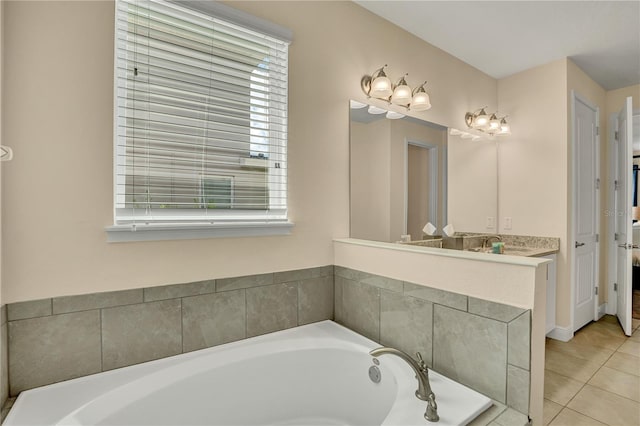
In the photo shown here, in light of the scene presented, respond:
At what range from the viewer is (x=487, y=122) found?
313 centimetres

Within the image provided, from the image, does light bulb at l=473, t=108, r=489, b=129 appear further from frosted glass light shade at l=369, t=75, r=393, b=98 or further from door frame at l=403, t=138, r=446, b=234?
frosted glass light shade at l=369, t=75, r=393, b=98

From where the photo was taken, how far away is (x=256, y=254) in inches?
71.1

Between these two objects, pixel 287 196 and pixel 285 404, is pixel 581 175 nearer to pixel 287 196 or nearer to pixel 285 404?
pixel 287 196

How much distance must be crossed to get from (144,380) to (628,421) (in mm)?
2632

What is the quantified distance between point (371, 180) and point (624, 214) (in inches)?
109

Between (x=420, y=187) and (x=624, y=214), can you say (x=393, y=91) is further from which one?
(x=624, y=214)

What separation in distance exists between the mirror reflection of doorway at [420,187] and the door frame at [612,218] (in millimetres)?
2403

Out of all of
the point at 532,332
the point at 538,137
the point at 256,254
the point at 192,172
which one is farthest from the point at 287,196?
the point at 538,137

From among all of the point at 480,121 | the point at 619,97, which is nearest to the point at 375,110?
the point at 480,121

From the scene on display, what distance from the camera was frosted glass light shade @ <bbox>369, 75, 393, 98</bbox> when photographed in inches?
86.7

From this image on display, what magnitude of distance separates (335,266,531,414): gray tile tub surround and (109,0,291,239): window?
717 millimetres

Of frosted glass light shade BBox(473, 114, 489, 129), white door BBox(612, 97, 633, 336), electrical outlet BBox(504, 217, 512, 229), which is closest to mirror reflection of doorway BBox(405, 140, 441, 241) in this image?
frosted glass light shade BBox(473, 114, 489, 129)

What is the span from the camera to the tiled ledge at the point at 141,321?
1.27 m

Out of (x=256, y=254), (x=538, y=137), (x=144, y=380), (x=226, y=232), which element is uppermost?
(x=538, y=137)
